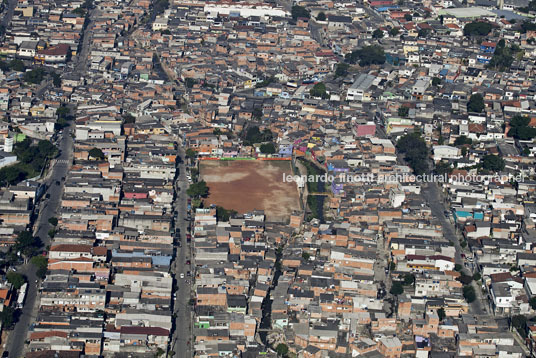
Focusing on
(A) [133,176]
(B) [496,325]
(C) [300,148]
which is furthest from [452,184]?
(A) [133,176]

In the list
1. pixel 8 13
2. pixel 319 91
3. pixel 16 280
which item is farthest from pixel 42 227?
pixel 8 13

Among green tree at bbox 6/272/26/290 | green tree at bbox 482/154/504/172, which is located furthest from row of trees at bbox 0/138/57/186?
green tree at bbox 482/154/504/172

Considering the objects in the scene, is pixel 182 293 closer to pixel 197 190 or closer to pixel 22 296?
pixel 22 296

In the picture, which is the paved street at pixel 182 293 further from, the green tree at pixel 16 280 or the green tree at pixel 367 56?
the green tree at pixel 367 56

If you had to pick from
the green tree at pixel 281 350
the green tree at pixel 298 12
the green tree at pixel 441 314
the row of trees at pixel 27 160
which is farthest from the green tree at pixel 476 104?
the green tree at pixel 281 350

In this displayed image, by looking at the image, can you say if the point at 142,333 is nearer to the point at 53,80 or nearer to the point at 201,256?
the point at 201,256
